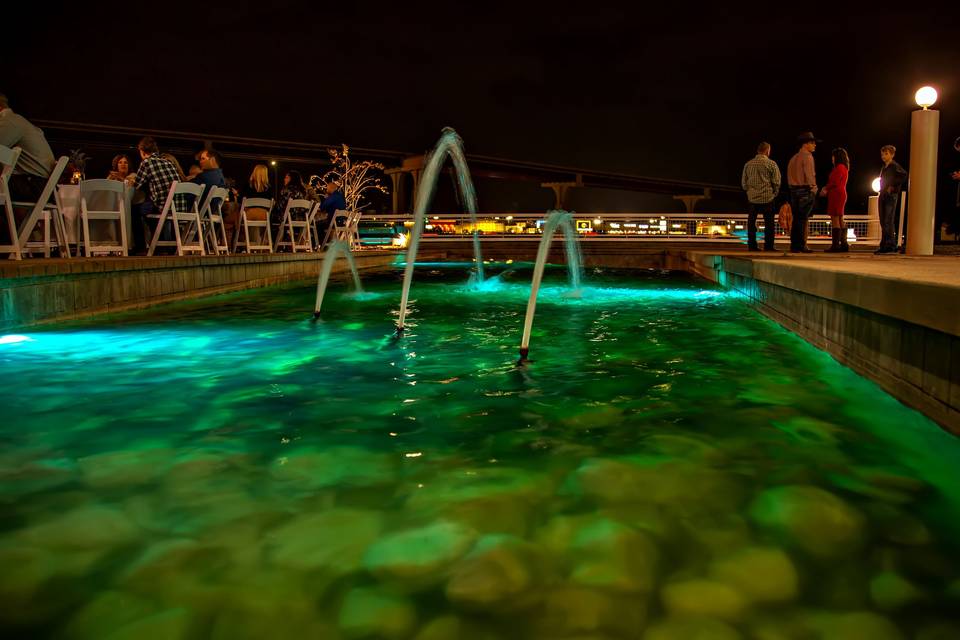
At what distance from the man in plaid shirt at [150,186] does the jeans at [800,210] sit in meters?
9.22

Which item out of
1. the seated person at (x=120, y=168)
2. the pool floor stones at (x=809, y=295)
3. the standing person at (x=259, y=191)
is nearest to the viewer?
the pool floor stones at (x=809, y=295)

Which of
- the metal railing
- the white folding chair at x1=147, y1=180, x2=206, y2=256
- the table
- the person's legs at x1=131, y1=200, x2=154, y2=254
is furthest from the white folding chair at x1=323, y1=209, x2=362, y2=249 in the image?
the metal railing

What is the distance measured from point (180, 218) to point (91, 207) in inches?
44.0

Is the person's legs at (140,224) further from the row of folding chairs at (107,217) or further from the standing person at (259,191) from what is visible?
the standing person at (259,191)

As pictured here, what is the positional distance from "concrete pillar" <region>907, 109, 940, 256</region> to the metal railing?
15.8m

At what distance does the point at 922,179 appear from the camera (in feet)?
37.3

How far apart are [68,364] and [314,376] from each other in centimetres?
186

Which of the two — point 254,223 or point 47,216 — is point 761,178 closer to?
point 254,223

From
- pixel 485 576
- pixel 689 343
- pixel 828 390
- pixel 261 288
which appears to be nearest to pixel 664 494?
pixel 485 576

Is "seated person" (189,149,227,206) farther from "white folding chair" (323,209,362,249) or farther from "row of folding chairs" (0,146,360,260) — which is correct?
"white folding chair" (323,209,362,249)

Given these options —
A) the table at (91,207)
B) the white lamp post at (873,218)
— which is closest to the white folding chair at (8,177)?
the table at (91,207)

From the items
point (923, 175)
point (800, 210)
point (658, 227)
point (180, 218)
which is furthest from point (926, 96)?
point (658, 227)

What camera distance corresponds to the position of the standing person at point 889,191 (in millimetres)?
11938

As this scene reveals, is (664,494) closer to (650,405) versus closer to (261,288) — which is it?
(650,405)
